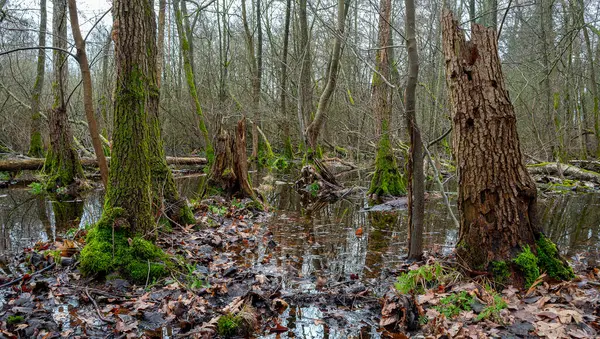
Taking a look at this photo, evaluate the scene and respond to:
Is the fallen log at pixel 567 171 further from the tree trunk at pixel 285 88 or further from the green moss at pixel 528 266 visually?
the green moss at pixel 528 266

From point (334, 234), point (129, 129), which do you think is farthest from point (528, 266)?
point (129, 129)

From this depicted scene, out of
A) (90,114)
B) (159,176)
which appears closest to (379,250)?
(159,176)

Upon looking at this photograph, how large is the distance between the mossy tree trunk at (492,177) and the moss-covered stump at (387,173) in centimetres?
670

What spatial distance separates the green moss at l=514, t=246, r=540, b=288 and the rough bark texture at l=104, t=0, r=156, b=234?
13.5 feet

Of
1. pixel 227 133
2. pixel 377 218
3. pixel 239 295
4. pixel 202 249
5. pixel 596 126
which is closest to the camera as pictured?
pixel 239 295

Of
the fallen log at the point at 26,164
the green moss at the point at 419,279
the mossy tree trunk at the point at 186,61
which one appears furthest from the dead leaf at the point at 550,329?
the mossy tree trunk at the point at 186,61

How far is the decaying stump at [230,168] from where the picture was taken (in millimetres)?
10180

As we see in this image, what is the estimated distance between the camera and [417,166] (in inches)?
200

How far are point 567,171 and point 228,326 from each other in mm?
14809

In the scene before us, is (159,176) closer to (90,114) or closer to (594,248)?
(90,114)

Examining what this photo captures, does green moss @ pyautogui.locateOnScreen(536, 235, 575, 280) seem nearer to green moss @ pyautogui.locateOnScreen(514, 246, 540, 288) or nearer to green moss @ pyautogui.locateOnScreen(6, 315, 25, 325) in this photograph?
green moss @ pyautogui.locateOnScreen(514, 246, 540, 288)

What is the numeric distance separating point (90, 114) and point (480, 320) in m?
5.04

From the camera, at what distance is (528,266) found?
410cm

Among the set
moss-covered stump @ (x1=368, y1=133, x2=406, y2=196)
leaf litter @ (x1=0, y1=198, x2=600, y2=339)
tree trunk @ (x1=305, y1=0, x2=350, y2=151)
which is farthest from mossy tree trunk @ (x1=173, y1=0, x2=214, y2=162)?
leaf litter @ (x1=0, y1=198, x2=600, y2=339)
